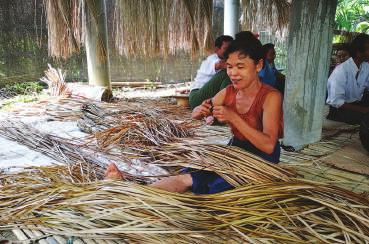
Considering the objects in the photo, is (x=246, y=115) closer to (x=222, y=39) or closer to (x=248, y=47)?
(x=248, y=47)

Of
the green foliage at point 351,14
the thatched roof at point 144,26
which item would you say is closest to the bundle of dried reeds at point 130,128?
the thatched roof at point 144,26

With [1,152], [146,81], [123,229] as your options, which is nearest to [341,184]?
[123,229]

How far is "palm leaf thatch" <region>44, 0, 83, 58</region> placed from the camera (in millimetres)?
4301

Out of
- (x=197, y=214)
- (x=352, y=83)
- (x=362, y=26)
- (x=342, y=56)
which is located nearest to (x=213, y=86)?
(x=352, y=83)

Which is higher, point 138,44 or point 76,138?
point 138,44

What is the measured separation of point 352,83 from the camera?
352cm

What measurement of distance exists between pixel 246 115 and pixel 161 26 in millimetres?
3367

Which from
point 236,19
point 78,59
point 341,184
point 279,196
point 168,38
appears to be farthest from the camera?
point 78,59

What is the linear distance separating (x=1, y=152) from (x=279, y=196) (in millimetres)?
2174

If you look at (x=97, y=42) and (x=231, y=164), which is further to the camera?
(x=97, y=42)

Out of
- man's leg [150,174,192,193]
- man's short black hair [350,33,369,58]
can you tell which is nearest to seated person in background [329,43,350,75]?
man's short black hair [350,33,369,58]

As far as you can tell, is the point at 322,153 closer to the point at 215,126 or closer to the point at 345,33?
the point at 215,126

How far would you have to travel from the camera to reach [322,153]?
2.73 meters

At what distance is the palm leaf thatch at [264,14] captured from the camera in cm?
620
